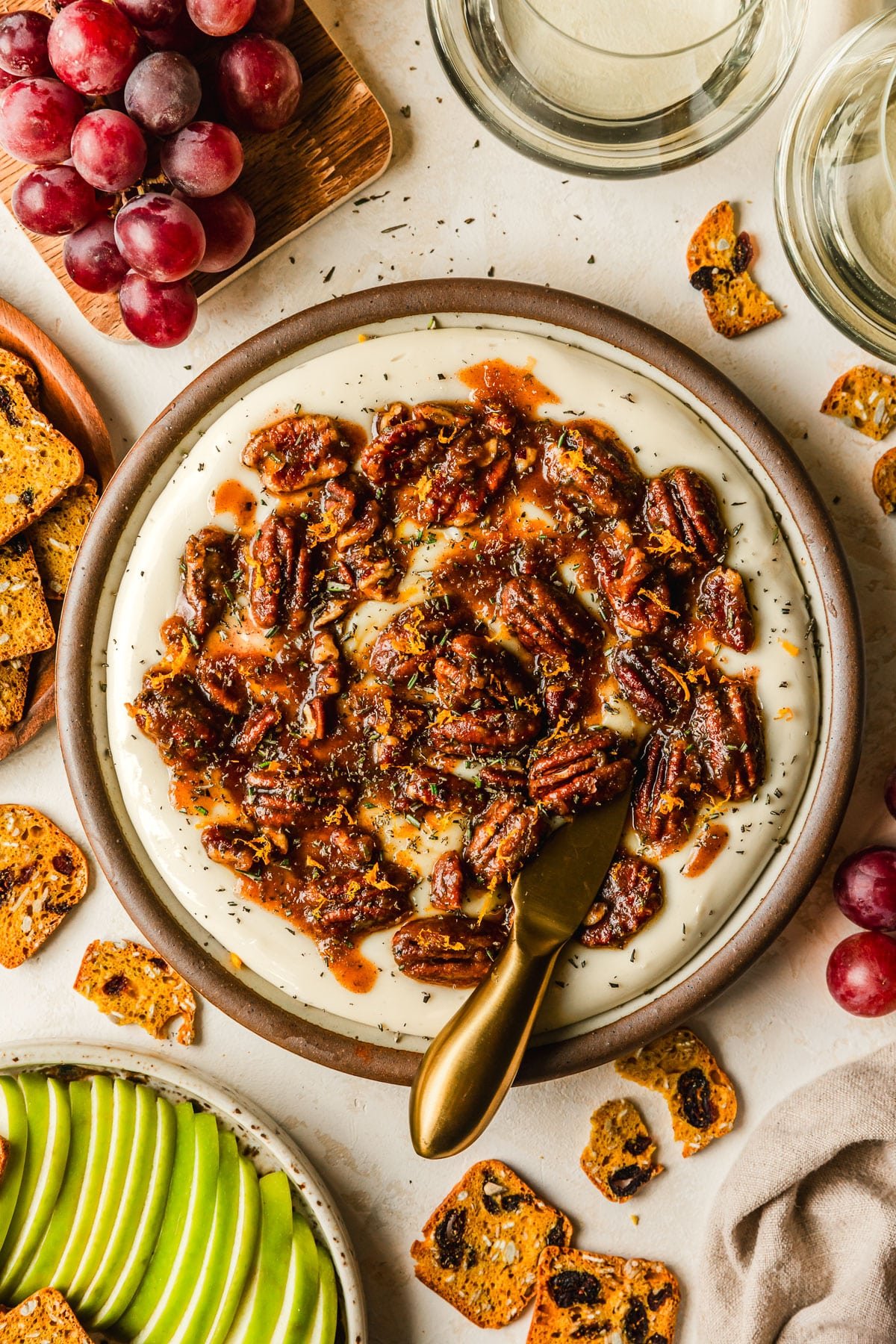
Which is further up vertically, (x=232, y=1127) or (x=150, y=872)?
(x=150, y=872)

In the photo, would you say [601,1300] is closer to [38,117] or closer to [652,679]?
[652,679]

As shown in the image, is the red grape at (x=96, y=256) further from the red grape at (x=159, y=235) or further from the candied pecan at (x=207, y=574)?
the candied pecan at (x=207, y=574)

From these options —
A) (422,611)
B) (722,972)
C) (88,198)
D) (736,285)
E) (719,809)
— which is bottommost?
(722,972)

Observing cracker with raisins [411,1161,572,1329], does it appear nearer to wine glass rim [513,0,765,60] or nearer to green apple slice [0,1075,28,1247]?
green apple slice [0,1075,28,1247]

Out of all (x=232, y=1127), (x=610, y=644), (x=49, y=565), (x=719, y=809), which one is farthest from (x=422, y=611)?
(x=232, y=1127)

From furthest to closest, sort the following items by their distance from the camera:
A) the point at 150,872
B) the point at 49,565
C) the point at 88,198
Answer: the point at 49,565 → the point at 150,872 → the point at 88,198

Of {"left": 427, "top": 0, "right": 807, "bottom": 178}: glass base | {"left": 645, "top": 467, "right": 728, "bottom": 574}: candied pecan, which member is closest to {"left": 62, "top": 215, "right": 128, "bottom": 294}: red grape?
{"left": 427, "top": 0, "right": 807, "bottom": 178}: glass base

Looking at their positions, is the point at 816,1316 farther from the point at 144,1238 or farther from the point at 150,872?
the point at 150,872
